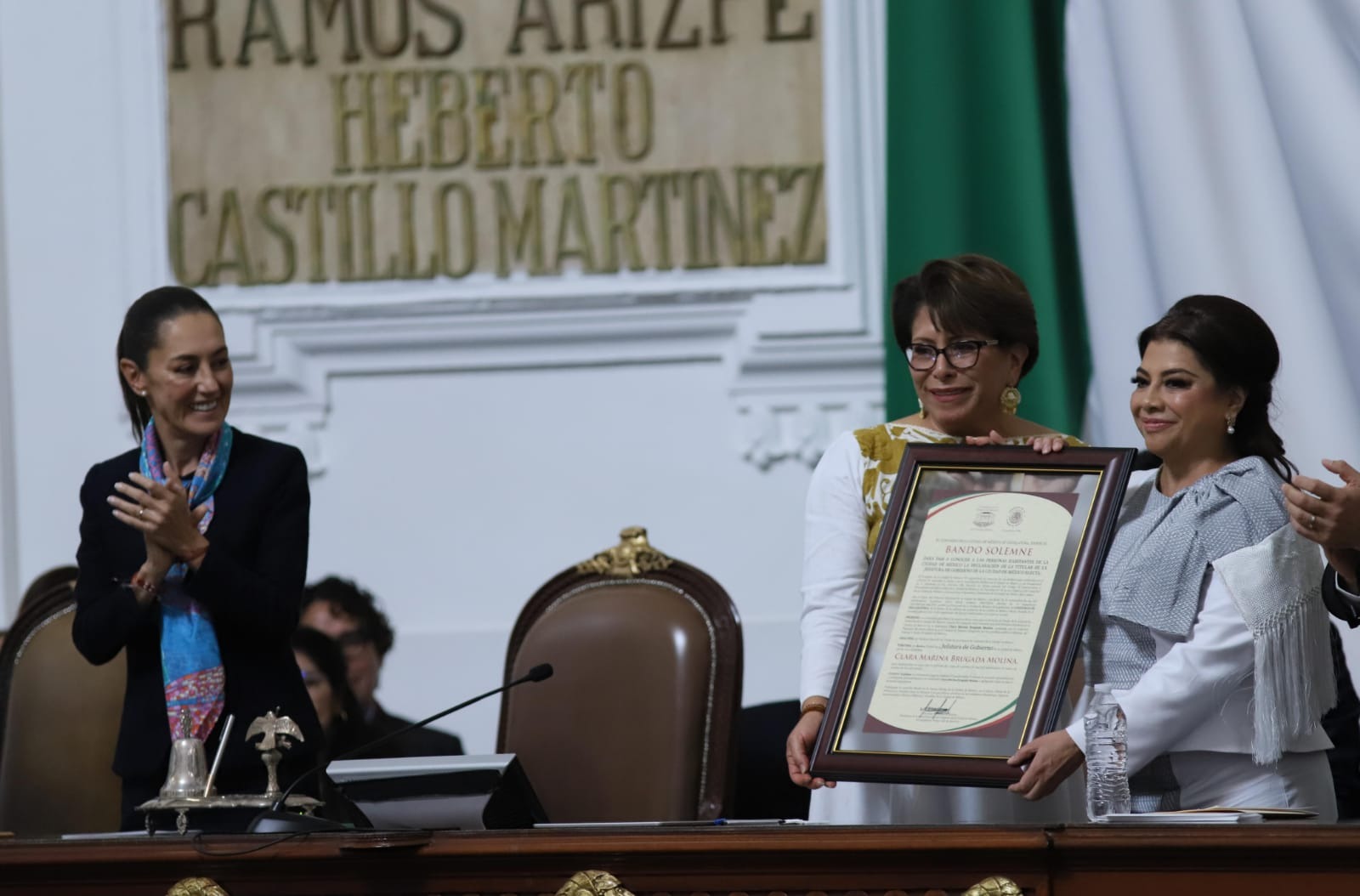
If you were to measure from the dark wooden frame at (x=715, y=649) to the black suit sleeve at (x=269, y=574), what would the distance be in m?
0.48

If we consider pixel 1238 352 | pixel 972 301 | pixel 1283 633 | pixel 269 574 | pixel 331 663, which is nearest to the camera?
pixel 1283 633

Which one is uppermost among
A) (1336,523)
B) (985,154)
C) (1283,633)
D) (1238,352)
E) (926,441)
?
(985,154)

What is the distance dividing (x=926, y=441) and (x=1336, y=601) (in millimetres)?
567

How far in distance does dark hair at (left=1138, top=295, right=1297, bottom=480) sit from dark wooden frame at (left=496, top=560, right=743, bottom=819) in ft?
2.64

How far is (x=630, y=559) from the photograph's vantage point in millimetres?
2887

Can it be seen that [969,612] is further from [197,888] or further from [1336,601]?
[197,888]

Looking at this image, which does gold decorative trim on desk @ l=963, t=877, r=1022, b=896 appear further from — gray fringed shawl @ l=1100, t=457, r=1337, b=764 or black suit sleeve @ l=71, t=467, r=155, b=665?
black suit sleeve @ l=71, t=467, r=155, b=665

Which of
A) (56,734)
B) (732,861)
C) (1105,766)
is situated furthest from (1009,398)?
(56,734)

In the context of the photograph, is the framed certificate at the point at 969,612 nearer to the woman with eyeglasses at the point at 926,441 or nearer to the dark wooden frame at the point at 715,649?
the woman with eyeglasses at the point at 926,441

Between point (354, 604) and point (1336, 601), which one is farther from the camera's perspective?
point (354, 604)

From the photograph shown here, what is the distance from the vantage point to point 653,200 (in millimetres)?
4074

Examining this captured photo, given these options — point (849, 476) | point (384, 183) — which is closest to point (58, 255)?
point (384, 183)

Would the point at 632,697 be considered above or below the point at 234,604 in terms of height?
below

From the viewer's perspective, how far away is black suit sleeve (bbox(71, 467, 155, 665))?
246cm
